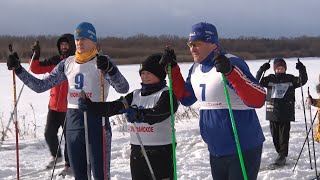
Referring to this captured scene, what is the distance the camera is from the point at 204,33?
3105 mm

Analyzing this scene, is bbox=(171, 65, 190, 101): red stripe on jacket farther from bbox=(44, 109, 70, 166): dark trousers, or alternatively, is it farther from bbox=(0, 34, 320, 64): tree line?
bbox=(0, 34, 320, 64): tree line

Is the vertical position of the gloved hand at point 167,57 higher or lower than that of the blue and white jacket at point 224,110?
higher

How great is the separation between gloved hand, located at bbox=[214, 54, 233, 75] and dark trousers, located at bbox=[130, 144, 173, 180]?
0.99 meters

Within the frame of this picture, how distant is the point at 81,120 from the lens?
152 inches

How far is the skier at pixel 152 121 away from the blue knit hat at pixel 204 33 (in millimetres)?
543

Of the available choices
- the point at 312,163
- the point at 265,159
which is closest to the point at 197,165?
the point at 265,159

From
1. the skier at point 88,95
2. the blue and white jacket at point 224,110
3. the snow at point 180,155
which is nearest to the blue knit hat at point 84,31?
the skier at point 88,95

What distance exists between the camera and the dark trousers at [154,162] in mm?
3527

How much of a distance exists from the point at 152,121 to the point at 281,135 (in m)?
3.33

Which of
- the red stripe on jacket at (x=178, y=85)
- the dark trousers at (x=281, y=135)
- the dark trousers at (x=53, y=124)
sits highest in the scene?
the red stripe on jacket at (x=178, y=85)

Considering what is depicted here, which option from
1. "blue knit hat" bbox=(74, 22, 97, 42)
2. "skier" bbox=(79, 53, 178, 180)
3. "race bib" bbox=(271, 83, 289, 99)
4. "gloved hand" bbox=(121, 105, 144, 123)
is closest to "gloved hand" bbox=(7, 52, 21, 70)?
"blue knit hat" bbox=(74, 22, 97, 42)

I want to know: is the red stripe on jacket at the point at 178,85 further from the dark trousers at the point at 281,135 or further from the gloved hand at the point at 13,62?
the dark trousers at the point at 281,135

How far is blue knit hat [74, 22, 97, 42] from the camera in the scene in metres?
3.86

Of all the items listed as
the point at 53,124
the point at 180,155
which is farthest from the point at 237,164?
the point at 180,155
